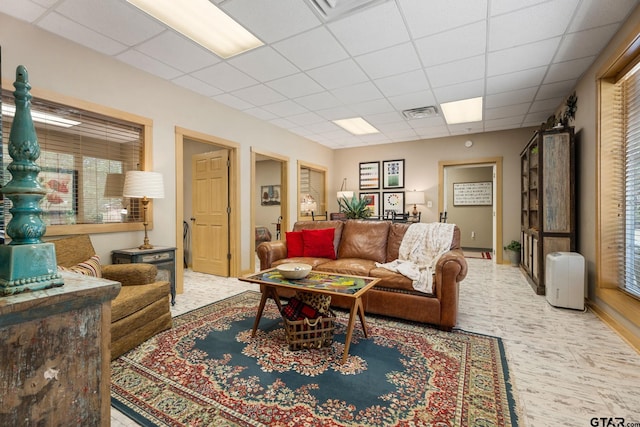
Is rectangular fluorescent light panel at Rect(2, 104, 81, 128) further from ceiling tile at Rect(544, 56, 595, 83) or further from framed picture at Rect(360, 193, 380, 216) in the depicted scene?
framed picture at Rect(360, 193, 380, 216)

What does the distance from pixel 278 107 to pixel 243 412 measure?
386 centimetres

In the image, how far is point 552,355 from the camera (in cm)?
210

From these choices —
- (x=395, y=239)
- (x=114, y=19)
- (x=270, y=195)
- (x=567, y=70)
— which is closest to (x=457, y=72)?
(x=567, y=70)

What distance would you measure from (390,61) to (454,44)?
604 millimetres

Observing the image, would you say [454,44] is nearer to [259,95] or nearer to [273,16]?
[273,16]

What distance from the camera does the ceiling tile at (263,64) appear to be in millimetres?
2896

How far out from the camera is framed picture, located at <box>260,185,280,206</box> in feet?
26.1

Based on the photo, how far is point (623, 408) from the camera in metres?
1.55

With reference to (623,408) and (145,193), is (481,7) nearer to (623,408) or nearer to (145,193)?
(623,408)

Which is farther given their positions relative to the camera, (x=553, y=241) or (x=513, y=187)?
(x=513, y=187)

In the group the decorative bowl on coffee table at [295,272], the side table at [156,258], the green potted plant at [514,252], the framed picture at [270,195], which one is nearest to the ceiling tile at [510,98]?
the green potted plant at [514,252]

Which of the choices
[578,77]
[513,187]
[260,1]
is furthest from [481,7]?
[513,187]

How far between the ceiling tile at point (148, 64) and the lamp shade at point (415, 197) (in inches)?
184

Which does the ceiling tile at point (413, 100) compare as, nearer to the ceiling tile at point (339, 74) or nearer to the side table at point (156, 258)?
the ceiling tile at point (339, 74)
